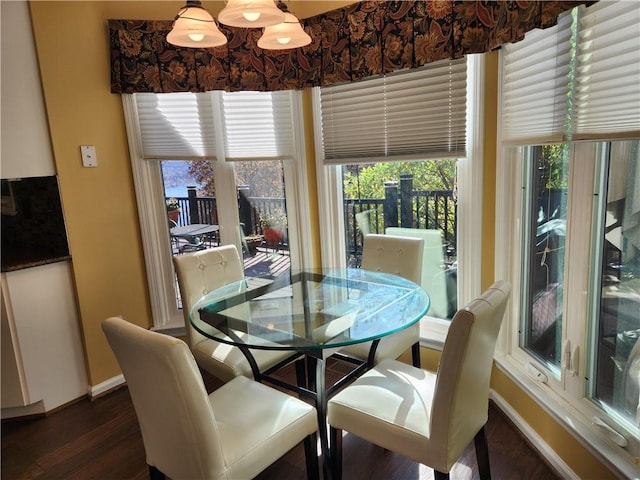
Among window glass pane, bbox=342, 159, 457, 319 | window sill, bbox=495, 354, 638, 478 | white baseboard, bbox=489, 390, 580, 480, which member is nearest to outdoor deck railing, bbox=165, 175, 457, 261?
window glass pane, bbox=342, 159, 457, 319

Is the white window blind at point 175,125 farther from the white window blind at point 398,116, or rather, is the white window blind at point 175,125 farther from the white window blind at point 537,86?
the white window blind at point 537,86

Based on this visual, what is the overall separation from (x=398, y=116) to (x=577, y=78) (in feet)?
3.59

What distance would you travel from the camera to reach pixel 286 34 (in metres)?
1.73

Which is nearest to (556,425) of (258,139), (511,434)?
(511,434)

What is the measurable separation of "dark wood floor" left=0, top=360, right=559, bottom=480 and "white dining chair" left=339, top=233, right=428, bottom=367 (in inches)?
18.6

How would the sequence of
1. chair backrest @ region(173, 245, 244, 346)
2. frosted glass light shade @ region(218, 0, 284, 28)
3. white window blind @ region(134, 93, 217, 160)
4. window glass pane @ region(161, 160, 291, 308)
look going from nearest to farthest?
frosted glass light shade @ region(218, 0, 284, 28) → chair backrest @ region(173, 245, 244, 346) → white window blind @ region(134, 93, 217, 160) → window glass pane @ region(161, 160, 291, 308)

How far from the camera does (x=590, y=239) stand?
1675 millimetres

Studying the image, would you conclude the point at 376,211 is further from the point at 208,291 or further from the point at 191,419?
the point at 191,419

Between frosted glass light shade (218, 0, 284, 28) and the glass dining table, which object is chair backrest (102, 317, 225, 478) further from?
frosted glass light shade (218, 0, 284, 28)

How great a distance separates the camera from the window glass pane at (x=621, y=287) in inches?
59.4

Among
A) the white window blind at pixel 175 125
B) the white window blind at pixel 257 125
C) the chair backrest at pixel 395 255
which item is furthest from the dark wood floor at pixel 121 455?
the white window blind at pixel 257 125

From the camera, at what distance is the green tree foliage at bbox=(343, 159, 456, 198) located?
2.53 metres

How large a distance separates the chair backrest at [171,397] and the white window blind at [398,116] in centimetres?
181

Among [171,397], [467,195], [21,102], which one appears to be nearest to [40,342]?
[21,102]
